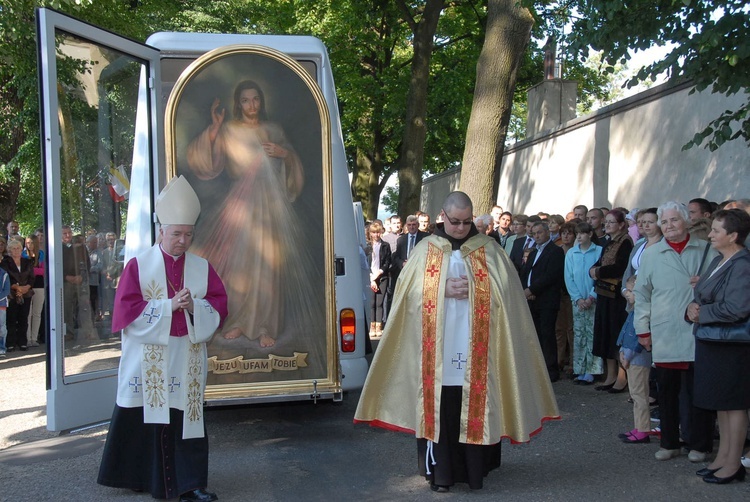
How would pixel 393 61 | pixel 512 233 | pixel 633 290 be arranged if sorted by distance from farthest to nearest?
1. pixel 393 61
2. pixel 512 233
3. pixel 633 290

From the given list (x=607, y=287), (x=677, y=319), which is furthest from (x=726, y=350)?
(x=607, y=287)

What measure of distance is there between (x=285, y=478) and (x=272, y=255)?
6.66 ft

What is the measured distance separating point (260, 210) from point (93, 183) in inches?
55.6

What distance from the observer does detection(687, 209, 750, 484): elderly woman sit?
6.16m

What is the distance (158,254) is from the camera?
20.0 ft

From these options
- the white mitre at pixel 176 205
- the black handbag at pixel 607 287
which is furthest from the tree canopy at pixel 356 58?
the white mitre at pixel 176 205

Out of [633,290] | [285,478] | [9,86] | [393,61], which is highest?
[393,61]

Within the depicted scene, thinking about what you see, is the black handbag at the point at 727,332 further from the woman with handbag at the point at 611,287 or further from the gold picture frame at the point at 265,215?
the woman with handbag at the point at 611,287

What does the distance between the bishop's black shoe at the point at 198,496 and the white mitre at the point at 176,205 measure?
1.82m

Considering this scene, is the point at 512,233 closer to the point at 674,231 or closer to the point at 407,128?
the point at 674,231

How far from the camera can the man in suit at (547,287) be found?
424 inches

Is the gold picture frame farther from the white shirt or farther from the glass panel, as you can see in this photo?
the white shirt

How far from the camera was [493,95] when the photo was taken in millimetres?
13758

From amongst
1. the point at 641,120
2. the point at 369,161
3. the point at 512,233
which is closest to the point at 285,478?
the point at 512,233
